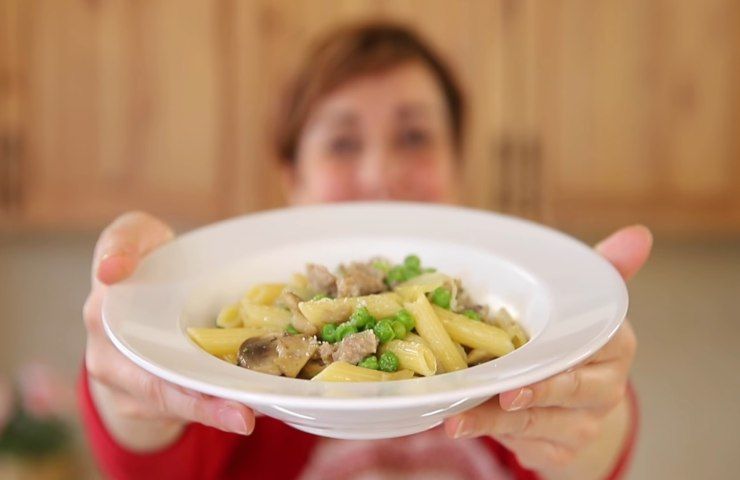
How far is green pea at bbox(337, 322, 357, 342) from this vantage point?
3.05 feet

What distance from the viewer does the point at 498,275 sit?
114cm

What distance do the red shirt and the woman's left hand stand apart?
304mm

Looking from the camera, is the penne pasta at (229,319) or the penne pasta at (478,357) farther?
the penne pasta at (229,319)

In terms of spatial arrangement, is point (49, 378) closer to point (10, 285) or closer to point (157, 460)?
point (10, 285)

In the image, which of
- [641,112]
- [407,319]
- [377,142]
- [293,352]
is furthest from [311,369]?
[641,112]

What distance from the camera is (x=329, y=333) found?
3.07ft

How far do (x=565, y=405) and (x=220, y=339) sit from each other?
41 cm

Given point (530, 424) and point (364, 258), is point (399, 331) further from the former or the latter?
point (364, 258)

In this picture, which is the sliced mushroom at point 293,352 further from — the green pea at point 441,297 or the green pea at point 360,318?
the green pea at point 441,297

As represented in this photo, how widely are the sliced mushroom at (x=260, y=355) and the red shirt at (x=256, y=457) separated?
368 millimetres

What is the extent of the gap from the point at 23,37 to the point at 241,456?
1708 millimetres

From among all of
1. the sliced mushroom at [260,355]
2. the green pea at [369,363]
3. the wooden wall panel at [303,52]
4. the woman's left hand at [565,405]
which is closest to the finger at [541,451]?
the woman's left hand at [565,405]

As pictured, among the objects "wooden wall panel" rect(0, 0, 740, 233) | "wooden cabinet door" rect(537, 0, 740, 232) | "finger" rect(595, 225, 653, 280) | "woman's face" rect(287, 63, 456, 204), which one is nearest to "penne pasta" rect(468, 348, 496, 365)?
"finger" rect(595, 225, 653, 280)

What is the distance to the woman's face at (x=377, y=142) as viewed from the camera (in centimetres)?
192
